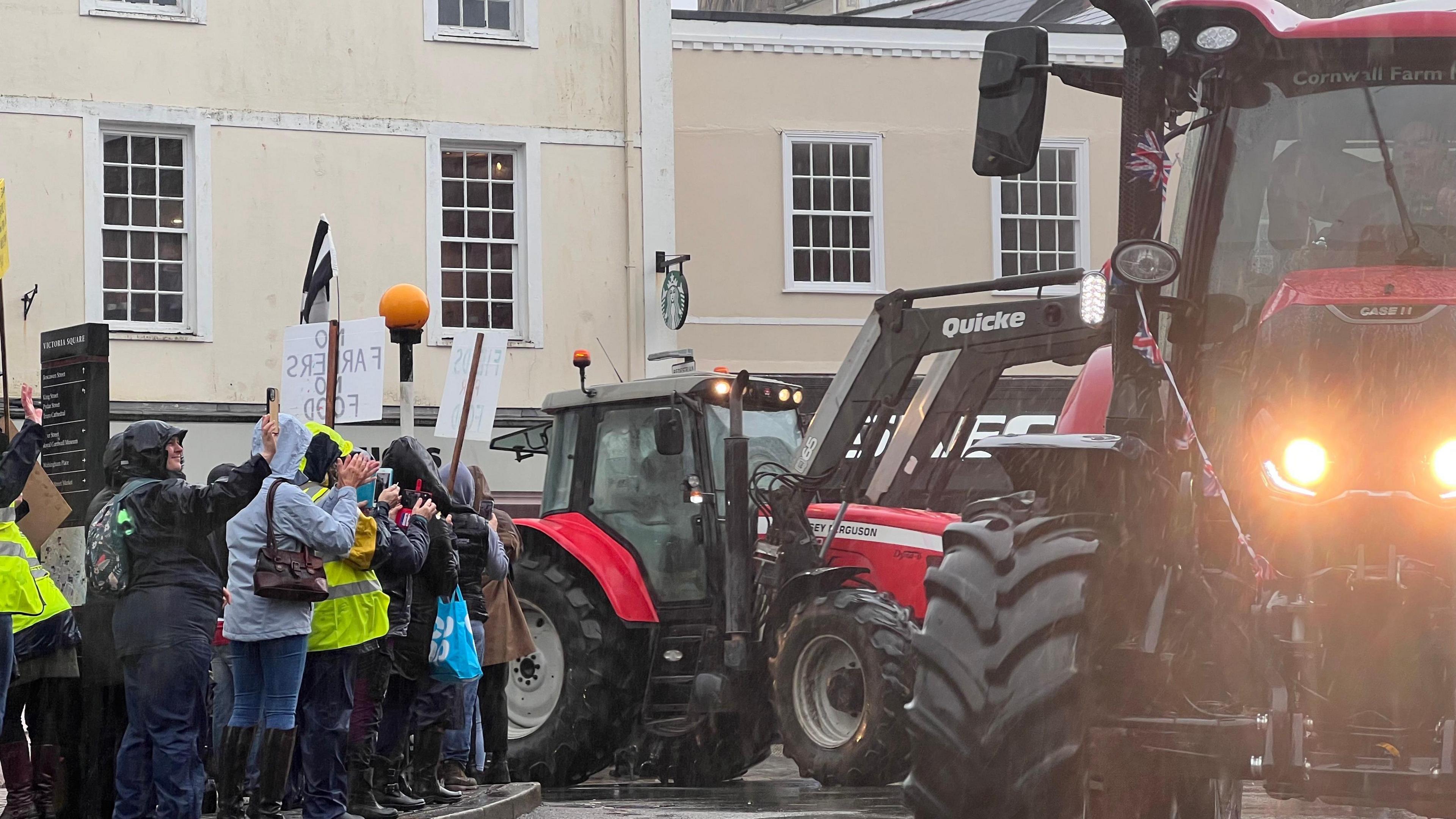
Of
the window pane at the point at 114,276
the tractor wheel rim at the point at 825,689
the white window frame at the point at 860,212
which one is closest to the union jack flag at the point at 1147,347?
the tractor wheel rim at the point at 825,689

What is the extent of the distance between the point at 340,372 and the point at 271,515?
2.38 meters

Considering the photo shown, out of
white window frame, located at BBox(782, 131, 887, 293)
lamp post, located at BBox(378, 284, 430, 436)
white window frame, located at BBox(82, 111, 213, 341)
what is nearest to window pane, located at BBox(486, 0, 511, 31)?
white window frame, located at BBox(82, 111, 213, 341)

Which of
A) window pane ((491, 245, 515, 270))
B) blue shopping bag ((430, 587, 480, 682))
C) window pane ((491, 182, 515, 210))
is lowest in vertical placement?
blue shopping bag ((430, 587, 480, 682))

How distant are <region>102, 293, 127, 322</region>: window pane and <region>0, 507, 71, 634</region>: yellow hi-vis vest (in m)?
11.4

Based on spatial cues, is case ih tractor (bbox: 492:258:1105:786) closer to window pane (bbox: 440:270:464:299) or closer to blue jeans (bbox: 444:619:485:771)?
blue jeans (bbox: 444:619:485:771)

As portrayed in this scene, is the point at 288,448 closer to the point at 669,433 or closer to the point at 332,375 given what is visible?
the point at 332,375

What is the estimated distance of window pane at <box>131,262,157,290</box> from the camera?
1962 centimetres

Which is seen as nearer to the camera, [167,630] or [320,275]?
[167,630]

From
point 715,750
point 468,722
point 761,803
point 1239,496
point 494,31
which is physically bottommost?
point 761,803

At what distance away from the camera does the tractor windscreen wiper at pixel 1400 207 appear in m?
4.97

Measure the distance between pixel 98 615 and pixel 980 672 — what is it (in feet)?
17.7

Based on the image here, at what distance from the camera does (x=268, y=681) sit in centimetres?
798

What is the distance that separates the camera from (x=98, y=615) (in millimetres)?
8750

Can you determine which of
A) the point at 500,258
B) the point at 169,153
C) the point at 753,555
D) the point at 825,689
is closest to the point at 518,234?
the point at 500,258
